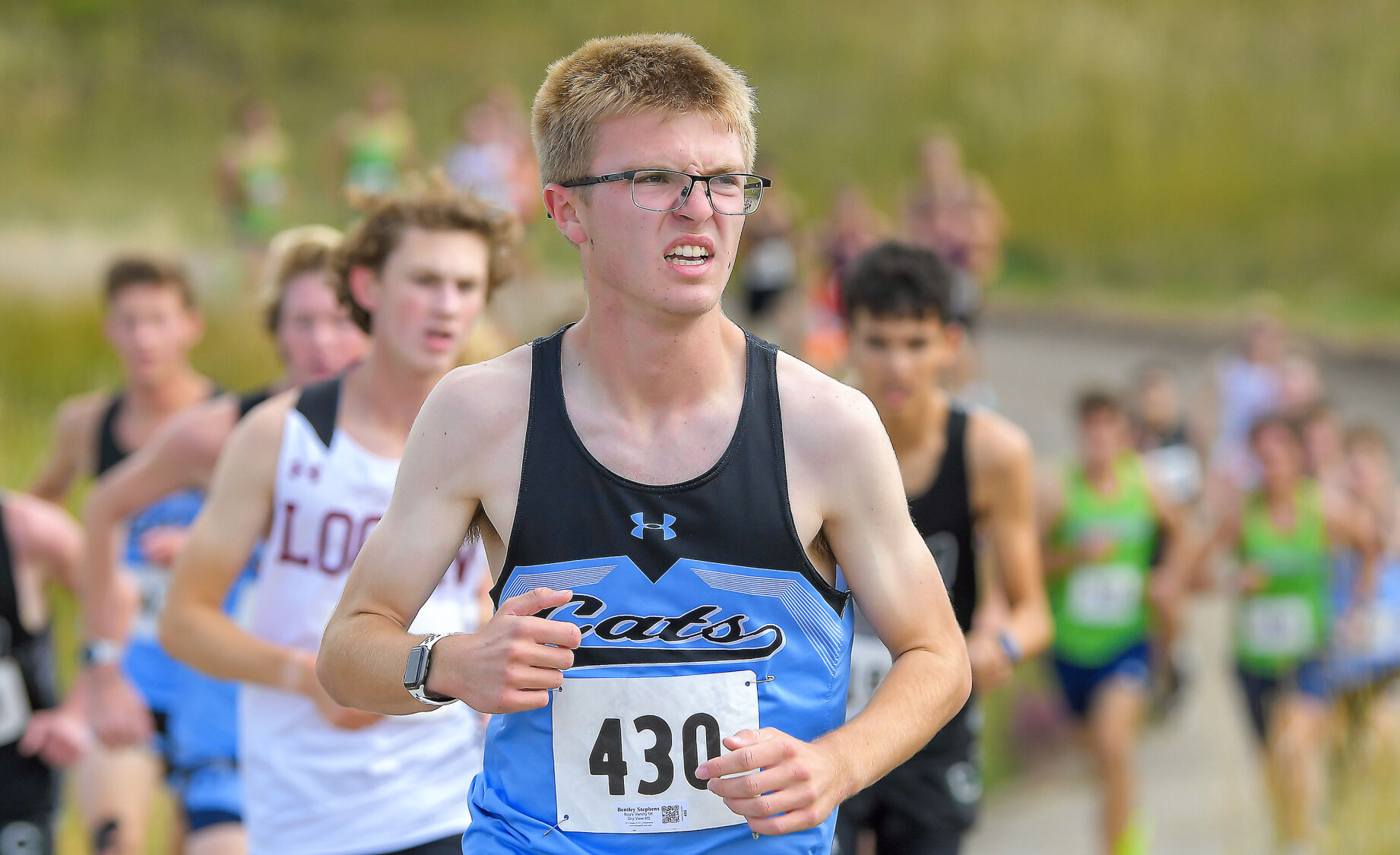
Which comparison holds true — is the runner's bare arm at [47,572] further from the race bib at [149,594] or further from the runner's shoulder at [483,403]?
the runner's shoulder at [483,403]

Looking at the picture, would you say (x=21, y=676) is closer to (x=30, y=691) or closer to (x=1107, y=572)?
(x=30, y=691)

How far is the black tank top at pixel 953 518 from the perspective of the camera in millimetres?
4312

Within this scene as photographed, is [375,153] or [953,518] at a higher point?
[375,153]

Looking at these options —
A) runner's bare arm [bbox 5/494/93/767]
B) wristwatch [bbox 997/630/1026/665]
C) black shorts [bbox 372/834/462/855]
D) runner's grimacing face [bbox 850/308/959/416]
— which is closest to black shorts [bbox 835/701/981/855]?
wristwatch [bbox 997/630/1026/665]

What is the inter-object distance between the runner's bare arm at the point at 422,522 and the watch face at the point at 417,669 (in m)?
0.02

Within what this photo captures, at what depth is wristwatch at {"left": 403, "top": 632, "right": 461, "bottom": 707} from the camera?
7.39 feet

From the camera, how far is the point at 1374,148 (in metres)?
24.8

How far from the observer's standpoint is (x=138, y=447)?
552 centimetres

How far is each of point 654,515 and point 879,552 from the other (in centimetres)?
33

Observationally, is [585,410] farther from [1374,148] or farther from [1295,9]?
[1295,9]

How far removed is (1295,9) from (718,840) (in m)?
29.2

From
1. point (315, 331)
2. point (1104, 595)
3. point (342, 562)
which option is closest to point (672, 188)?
point (342, 562)

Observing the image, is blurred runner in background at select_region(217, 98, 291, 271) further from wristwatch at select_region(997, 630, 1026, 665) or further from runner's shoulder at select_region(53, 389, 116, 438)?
wristwatch at select_region(997, 630, 1026, 665)

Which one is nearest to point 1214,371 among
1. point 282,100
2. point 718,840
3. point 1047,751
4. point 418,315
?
point 1047,751
